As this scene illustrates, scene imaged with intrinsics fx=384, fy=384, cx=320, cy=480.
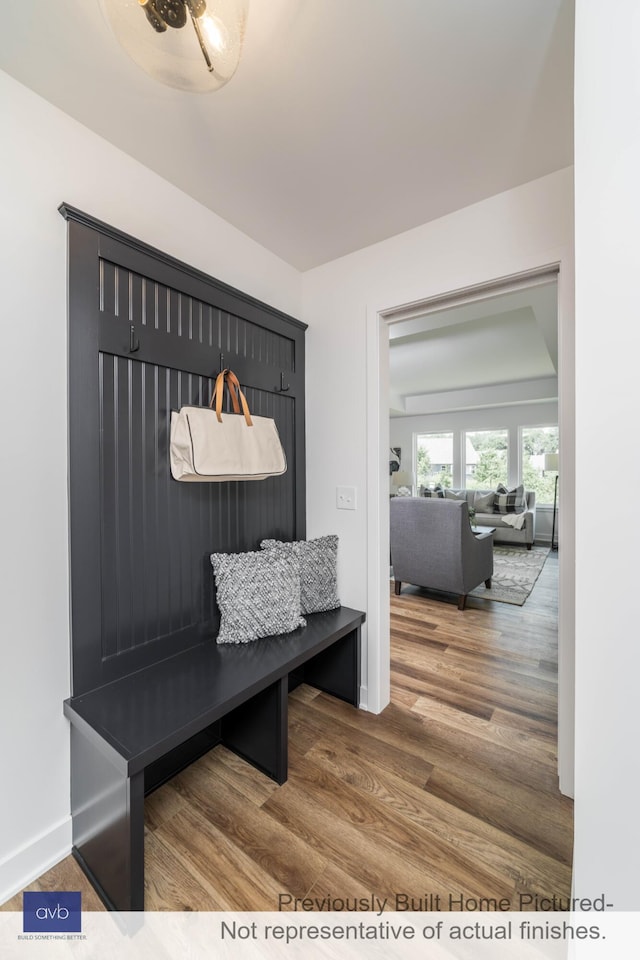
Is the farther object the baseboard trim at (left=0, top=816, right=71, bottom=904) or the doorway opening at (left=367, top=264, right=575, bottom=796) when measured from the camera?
the doorway opening at (left=367, top=264, right=575, bottom=796)

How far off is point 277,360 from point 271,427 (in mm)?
461

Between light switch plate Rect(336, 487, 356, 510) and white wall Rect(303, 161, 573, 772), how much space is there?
1.4 inches

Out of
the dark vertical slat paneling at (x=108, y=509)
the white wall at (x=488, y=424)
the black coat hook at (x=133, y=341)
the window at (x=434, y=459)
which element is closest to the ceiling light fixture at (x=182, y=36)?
the black coat hook at (x=133, y=341)

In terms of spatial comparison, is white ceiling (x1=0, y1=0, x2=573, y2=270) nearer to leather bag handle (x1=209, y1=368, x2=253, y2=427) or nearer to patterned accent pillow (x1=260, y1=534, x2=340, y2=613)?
leather bag handle (x1=209, y1=368, x2=253, y2=427)

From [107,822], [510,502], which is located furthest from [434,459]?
[107,822]

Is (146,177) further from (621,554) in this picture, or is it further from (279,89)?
(621,554)

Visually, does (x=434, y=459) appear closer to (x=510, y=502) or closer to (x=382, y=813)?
(x=510, y=502)

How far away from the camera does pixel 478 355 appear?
5.04 m

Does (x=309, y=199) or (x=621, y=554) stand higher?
(x=309, y=199)

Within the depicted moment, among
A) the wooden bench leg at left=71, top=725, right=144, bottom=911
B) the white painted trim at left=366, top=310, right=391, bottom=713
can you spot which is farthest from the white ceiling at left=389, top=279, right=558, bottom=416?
the wooden bench leg at left=71, top=725, right=144, bottom=911

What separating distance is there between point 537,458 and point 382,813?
22.0 ft

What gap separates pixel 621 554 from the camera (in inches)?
30.3

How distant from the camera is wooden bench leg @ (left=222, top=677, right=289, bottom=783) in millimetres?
1547

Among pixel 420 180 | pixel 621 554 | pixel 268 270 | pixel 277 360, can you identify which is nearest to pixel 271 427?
pixel 277 360
